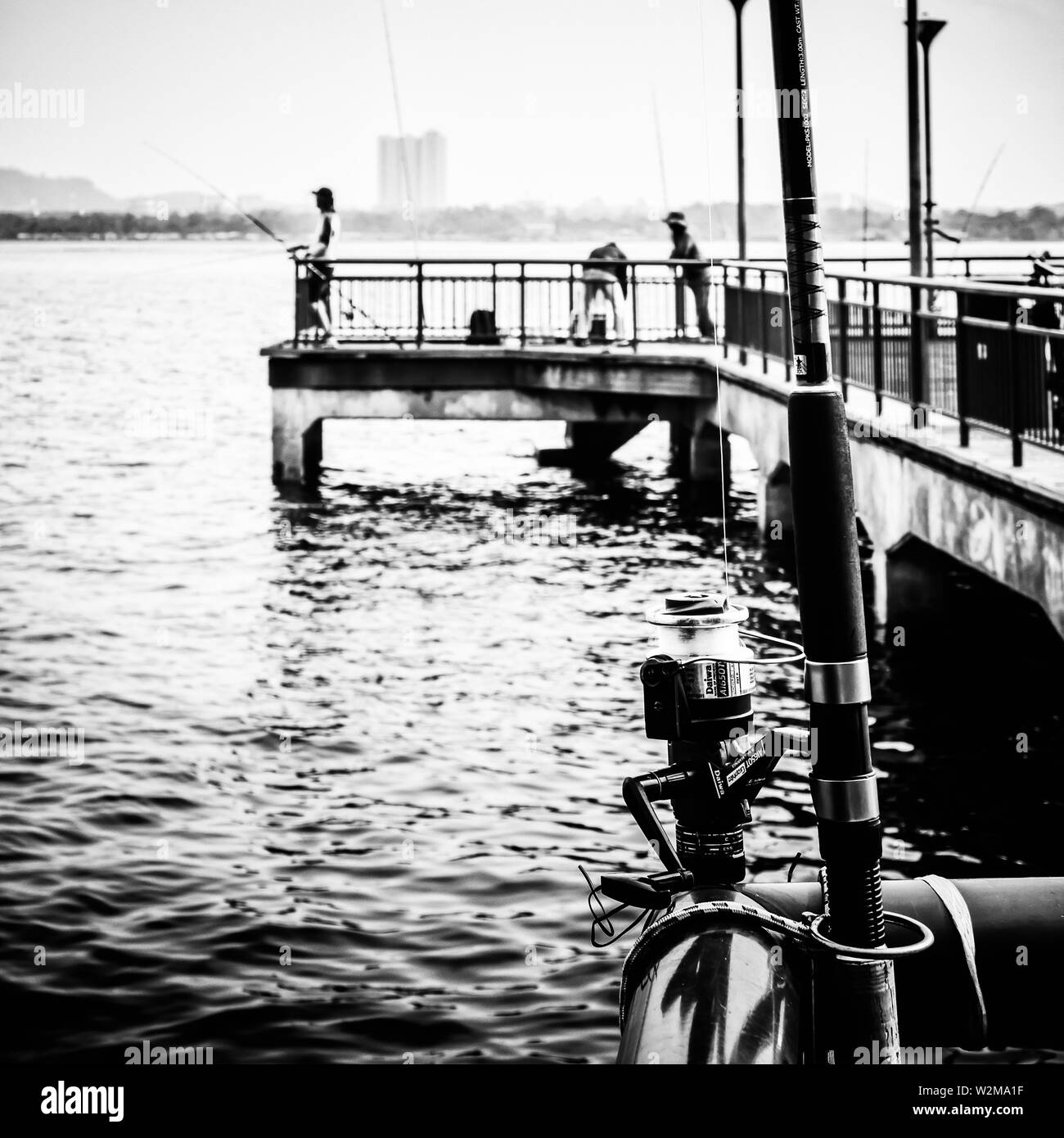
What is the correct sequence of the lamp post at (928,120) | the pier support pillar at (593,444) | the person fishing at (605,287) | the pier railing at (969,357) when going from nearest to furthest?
the pier railing at (969,357) → the lamp post at (928,120) → the person fishing at (605,287) → the pier support pillar at (593,444)

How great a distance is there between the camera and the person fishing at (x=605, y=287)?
24391 mm

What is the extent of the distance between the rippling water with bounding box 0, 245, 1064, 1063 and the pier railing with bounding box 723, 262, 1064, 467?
2002 mm

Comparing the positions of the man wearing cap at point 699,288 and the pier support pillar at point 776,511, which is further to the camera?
the man wearing cap at point 699,288

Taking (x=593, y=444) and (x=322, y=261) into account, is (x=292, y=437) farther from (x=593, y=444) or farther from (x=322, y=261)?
(x=593, y=444)

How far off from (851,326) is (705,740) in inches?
450

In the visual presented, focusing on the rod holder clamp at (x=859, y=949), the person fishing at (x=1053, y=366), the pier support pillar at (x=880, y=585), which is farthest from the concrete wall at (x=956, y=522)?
the rod holder clamp at (x=859, y=949)

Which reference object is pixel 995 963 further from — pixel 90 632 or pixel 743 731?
pixel 90 632

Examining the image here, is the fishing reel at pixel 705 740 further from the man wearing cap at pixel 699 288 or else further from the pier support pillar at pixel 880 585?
the man wearing cap at pixel 699 288

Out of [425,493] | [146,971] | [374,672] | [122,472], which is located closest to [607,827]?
[146,971]

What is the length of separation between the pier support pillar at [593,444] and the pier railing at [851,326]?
5.52 ft

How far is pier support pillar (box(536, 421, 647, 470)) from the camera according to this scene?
28922 mm

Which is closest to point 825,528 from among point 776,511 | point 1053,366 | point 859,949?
point 859,949

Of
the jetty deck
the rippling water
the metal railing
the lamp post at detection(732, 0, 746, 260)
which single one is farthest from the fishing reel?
the lamp post at detection(732, 0, 746, 260)

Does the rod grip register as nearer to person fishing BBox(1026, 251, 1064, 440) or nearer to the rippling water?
the rippling water
